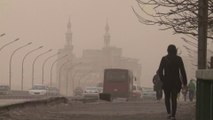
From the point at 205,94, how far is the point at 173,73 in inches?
322

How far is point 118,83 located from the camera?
203 feet

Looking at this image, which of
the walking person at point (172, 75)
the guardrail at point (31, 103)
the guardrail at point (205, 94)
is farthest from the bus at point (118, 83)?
the guardrail at point (205, 94)

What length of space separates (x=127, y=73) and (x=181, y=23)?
1834 inches

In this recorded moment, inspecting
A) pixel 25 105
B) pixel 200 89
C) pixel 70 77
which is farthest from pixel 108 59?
pixel 200 89

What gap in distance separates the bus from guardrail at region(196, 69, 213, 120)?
53.7m

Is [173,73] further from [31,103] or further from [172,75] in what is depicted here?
[31,103]

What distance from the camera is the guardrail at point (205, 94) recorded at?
6637 mm

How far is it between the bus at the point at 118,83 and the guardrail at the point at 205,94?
5370cm

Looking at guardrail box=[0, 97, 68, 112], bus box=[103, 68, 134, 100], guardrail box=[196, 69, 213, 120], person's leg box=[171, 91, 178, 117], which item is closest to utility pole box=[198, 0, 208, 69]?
person's leg box=[171, 91, 178, 117]

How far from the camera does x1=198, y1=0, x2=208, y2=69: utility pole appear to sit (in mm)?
14046

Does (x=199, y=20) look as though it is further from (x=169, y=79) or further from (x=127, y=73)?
(x=127, y=73)

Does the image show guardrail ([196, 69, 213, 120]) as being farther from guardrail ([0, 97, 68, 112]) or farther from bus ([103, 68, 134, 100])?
bus ([103, 68, 134, 100])

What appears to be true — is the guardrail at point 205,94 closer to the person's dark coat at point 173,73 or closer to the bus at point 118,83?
the person's dark coat at point 173,73

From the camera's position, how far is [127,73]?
202 feet
